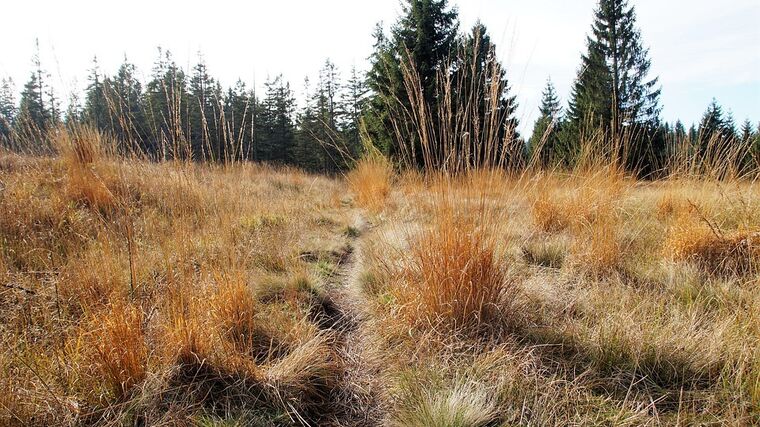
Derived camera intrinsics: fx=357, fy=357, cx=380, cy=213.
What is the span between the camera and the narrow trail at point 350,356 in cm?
147

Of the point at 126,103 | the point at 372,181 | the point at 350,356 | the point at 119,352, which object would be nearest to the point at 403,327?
the point at 350,356

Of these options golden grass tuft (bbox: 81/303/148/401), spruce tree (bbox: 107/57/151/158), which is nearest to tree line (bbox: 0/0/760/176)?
spruce tree (bbox: 107/57/151/158)

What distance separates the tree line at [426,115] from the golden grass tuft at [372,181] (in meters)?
0.41

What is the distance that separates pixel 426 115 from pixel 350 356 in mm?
1425

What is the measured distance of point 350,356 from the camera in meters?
1.84

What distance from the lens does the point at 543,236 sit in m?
3.30

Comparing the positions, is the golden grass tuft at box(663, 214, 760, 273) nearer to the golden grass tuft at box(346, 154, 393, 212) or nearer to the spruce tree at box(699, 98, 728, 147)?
the spruce tree at box(699, 98, 728, 147)

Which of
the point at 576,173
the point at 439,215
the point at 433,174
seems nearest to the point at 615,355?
the point at 439,215

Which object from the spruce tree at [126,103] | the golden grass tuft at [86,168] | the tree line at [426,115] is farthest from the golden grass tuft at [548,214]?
the golden grass tuft at [86,168]

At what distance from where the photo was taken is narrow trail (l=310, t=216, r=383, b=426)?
1.47 metres

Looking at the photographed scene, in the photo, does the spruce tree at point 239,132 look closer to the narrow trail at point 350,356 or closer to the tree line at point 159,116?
the tree line at point 159,116

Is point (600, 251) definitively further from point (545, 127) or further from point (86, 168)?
point (86, 168)

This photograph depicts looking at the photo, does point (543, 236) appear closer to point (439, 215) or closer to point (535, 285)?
point (535, 285)

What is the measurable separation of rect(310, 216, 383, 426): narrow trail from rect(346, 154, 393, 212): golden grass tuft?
132 inches
